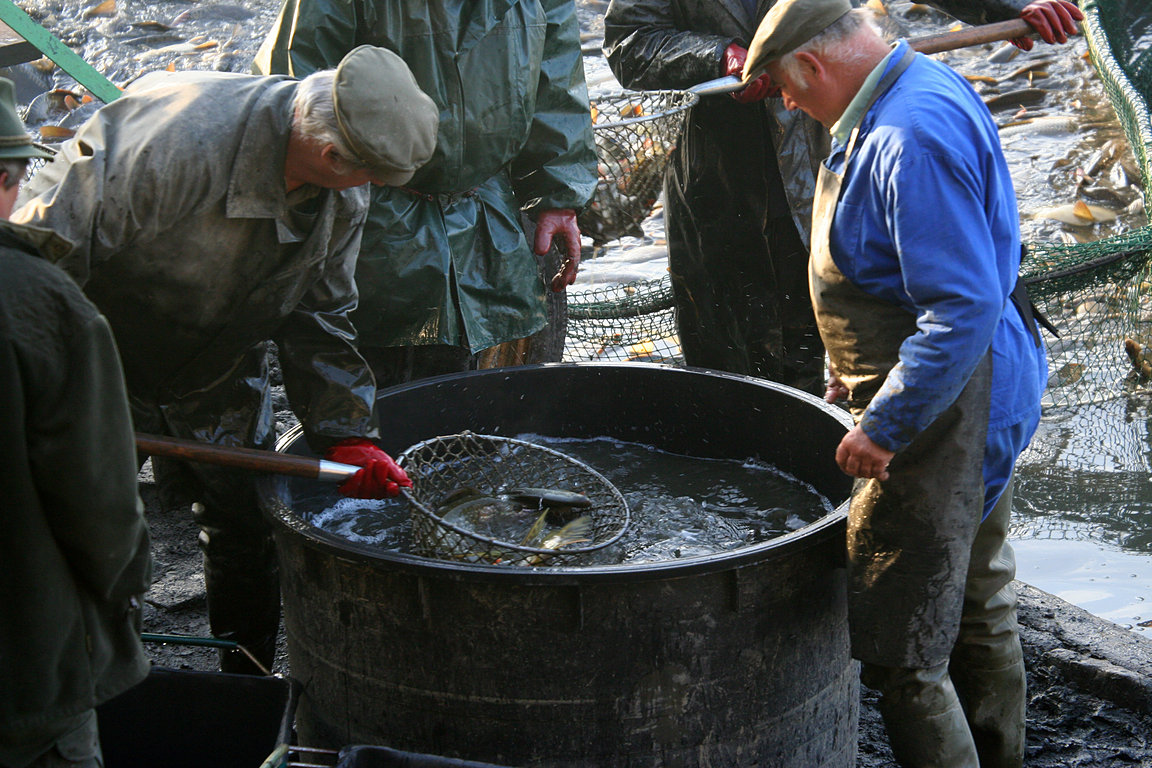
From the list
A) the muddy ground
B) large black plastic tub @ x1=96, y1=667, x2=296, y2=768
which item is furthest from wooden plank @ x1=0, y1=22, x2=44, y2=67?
large black plastic tub @ x1=96, y1=667, x2=296, y2=768

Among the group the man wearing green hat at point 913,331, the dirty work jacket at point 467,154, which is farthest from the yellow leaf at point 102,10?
the man wearing green hat at point 913,331

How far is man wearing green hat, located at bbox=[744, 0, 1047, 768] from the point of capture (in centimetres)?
216

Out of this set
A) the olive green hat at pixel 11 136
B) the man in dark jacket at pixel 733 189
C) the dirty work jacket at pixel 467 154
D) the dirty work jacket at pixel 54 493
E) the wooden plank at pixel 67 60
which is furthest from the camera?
the wooden plank at pixel 67 60

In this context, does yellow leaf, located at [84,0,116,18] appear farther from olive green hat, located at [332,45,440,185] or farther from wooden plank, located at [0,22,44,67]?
olive green hat, located at [332,45,440,185]

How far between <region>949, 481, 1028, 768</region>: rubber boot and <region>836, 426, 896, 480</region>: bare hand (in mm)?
496

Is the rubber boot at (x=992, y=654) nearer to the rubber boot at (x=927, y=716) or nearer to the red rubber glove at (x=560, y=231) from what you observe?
the rubber boot at (x=927, y=716)

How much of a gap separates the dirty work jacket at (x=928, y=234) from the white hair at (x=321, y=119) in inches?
44.9

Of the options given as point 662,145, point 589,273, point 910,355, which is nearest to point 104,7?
point 589,273

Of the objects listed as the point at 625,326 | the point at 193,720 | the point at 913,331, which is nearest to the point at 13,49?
the point at 625,326

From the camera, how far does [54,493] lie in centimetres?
163

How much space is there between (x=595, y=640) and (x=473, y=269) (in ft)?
5.74

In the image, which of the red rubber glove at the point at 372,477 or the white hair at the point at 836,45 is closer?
the white hair at the point at 836,45

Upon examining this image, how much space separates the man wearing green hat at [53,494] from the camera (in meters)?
1.58

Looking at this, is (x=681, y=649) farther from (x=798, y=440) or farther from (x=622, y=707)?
(x=798, y=440)
